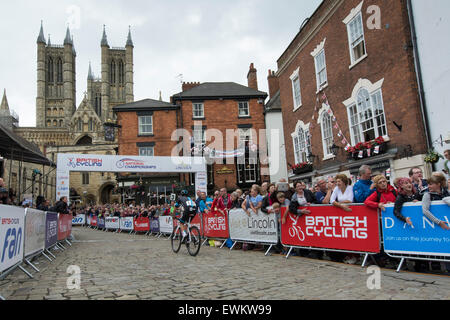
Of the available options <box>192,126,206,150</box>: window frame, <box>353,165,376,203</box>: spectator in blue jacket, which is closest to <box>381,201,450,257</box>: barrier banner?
<box>353,165,376,203</box>: spectator in blue jacket

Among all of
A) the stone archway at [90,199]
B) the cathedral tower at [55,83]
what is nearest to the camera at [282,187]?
the stone archway at [90,199]

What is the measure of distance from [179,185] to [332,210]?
24106 mm

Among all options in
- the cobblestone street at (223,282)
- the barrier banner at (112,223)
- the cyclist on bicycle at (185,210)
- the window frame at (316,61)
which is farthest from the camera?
the barrier banner at (112,223)

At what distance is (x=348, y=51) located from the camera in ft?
46.5

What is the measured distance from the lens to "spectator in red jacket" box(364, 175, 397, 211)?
6035 millimetres

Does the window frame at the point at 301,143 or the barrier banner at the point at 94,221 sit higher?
the window frame at the point at 301,143

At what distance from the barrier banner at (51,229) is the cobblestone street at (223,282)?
1.93m

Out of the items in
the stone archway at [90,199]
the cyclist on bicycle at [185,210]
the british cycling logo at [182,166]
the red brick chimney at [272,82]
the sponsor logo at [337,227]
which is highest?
the red brick chimney at [272,82]

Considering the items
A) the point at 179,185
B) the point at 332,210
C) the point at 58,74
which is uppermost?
the point at 58,74

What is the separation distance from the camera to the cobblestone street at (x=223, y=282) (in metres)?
4.34

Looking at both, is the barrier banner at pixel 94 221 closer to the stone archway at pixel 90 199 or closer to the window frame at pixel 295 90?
the window frame at pixel 295 90
